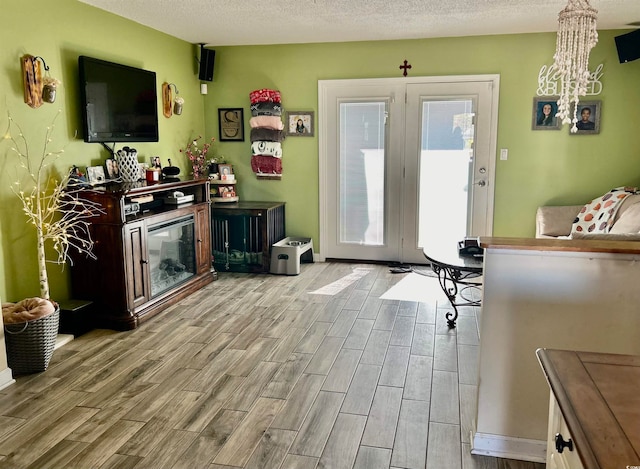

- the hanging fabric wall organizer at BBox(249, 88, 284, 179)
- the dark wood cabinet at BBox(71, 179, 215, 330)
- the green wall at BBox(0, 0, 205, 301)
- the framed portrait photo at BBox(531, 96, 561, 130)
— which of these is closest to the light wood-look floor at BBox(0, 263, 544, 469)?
the dark wood cabinet at BBox(71, 179, 215, 330)

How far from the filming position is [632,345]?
7.22ft

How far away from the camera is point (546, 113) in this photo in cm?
529

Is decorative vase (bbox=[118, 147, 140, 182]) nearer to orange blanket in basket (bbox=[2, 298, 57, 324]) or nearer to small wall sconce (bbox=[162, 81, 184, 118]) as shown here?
small wall sconce (bbox=[162, 81, 184, 118])

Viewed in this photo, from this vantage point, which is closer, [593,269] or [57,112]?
[593,269]

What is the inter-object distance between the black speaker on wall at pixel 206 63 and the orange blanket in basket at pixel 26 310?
130 inches

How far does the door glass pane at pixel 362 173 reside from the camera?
570 cm

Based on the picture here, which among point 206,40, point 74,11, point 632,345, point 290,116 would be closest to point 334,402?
point 632,345

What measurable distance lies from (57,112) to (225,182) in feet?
7.11

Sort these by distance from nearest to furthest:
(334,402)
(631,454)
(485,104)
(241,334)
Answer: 1. (631,454)
2. (334,402)
3. (241,334)
4. (485,104)

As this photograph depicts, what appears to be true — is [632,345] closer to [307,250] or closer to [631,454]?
[631,454]

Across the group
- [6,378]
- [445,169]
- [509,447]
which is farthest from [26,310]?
[445,169]

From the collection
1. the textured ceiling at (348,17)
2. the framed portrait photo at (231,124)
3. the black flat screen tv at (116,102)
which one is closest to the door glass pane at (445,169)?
the textured ceiling at (348,17)

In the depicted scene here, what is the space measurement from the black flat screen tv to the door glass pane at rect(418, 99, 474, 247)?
2708mm

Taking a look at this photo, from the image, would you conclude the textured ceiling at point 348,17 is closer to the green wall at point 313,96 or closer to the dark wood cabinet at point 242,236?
the green wall at point 313,96
